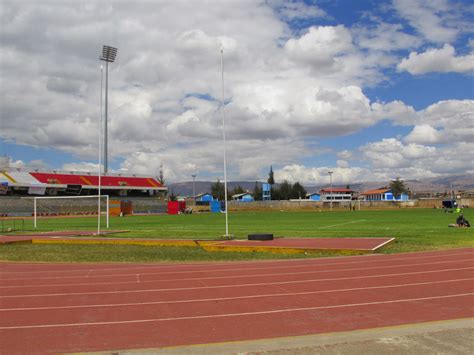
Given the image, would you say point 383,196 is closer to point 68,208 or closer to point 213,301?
point 68,208

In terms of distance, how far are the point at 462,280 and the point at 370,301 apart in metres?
3.14

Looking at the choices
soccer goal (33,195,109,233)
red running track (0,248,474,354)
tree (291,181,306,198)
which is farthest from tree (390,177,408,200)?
red running track (0,248,474,354)

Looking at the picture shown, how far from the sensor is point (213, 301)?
8.59m

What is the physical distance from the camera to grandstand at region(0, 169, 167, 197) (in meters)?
89.9

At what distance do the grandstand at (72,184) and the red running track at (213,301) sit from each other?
8384cm

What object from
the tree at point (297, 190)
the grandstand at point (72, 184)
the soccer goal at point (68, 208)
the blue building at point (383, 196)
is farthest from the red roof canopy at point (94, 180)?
the blue building at point (383, 196)

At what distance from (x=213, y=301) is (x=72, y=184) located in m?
96.7

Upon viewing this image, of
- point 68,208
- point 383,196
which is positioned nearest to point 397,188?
point 383,196

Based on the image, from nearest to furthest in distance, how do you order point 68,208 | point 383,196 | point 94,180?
point 68,208 → point 94,180 → point 383,196

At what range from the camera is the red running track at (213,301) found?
6551mm

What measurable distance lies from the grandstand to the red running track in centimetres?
8384

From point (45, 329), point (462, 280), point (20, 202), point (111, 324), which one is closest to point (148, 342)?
point (111, 324)

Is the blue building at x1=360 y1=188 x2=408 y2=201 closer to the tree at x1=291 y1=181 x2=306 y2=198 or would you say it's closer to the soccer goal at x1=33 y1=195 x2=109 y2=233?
the tree at x1=291 y1=181 x2=306 y2=198

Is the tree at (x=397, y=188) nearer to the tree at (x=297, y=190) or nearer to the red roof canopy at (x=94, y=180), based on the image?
the tree at (x=297, y=190)
